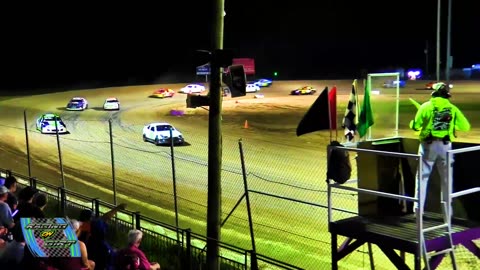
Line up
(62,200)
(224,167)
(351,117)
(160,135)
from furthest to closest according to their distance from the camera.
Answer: (160,135) → (224,167) → (62,200) → (351,117)

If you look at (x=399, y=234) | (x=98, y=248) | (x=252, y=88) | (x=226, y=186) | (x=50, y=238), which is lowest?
(x=252, y=88)

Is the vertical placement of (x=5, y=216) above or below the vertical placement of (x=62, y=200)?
above

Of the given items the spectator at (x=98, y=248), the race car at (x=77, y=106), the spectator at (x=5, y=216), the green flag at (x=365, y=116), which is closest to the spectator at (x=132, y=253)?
the spectator at (x=98, y=248)

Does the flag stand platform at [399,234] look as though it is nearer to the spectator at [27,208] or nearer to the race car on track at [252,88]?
the spectator at [27,208]

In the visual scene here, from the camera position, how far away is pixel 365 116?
808 centimetres

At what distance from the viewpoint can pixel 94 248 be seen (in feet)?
23.9

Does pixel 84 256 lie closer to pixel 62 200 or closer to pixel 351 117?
pixel 351 117

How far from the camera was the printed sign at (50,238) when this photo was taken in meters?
6.18

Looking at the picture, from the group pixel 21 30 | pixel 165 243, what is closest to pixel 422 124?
pixel 165 243

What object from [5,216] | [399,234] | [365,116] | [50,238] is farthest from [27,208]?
[399,234]

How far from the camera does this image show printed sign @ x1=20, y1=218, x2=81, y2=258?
6.18 metres

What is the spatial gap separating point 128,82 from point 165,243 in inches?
3592

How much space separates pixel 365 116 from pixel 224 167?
15.5 meters

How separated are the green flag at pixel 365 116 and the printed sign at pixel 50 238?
3881 mm
